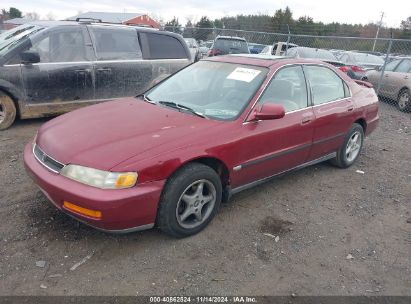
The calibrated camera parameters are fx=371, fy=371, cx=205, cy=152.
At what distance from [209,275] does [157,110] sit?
5.64 ft

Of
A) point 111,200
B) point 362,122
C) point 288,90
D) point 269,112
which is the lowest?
point 111,200

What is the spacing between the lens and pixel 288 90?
4.14 m

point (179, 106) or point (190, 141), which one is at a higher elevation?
point (179, 106)

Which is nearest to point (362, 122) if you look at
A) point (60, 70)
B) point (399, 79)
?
point (60, 70)

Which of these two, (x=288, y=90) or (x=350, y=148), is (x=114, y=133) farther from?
(x=350, y=148)

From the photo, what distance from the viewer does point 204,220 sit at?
135 inches

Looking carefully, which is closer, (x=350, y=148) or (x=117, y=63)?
(x=350, y=148)

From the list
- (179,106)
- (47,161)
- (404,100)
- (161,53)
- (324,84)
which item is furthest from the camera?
(404,100)

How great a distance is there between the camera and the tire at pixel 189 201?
3029 millimetres

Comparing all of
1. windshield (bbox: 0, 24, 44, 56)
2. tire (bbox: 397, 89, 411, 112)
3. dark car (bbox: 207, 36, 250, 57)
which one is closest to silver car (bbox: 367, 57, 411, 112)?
tire (bbox: 397, 89, 411, 112)

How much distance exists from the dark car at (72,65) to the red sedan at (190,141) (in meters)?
2.46

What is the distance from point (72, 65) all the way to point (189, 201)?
4.07 meters

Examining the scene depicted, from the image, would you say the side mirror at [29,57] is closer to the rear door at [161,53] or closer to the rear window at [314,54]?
the rear door at [161,53]

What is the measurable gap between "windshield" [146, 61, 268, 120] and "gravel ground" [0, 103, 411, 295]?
1067mm
